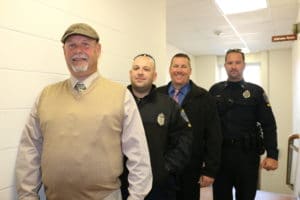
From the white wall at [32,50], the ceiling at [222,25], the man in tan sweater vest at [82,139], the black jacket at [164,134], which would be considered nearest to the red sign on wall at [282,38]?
the ceiling at [222,25]

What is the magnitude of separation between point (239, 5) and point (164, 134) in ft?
8.65

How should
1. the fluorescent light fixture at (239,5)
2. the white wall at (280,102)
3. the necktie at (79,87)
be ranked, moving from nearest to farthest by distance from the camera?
the necktie at (79,87)
the fluorescent light fixture at (239,5)
the white wall at (280,102)

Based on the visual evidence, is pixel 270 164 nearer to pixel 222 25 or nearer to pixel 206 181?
pixel 206 181

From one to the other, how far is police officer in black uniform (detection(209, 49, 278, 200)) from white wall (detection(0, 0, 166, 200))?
0.99m

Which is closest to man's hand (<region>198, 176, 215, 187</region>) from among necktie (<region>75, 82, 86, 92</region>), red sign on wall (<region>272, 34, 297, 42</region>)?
necktie (<region>75, 82, 86, 92</region>)

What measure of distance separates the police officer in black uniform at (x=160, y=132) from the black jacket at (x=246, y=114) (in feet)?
2.35

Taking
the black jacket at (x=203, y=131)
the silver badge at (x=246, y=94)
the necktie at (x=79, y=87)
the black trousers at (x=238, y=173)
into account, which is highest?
the necktie at (x=79, y=87)

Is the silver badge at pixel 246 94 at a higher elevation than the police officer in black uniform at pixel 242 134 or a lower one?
higher

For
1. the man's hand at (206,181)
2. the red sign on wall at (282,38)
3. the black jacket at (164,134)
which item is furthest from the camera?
the red sign on wall at (282,38)

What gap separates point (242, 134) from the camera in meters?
2.40

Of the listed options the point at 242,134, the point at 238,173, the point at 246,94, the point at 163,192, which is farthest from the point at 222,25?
the point at 163,192

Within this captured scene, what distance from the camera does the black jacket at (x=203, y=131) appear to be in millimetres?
2162

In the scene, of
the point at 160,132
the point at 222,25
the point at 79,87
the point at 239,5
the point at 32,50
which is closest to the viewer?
the point at 79,87

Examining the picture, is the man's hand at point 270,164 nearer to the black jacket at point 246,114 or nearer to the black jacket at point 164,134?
the black jacket at point 246,114
